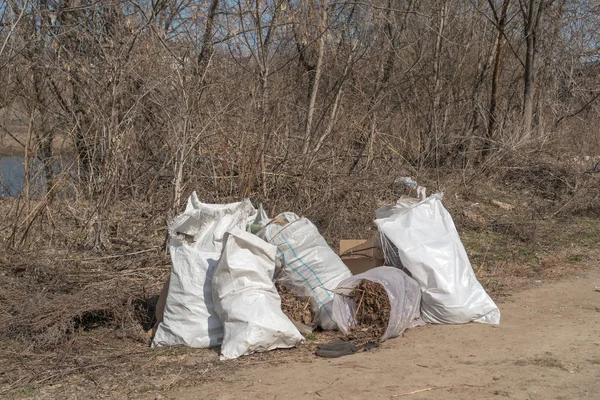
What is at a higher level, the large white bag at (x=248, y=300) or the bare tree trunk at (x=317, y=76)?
the bare tree trunk at (x=317, y=76)

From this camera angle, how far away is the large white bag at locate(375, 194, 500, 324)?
4.68 metres

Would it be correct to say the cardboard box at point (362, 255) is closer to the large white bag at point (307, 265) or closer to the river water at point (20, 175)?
the large white bag at point (307, 265)

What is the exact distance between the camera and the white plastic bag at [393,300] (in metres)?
4.44

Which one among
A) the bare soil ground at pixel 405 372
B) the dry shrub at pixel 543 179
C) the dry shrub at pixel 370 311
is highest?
the dry shrub at pixel 543 179

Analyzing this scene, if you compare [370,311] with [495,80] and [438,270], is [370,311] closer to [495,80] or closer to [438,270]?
[438,270]

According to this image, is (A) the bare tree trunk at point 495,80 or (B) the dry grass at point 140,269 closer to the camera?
(B) the dry grass at point 140,269

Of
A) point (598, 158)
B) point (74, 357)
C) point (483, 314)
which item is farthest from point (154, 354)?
point (598, 158)

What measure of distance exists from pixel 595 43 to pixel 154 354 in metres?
13.6

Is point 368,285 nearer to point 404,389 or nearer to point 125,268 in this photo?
point 404,389

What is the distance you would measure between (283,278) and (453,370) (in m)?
1.45

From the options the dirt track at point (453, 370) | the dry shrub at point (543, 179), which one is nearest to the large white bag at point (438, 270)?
the dirt track at point (453, 370)

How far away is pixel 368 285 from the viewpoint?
4.58 meters

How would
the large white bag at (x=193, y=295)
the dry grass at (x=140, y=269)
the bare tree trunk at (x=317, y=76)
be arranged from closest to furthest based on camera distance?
1. the dry grass at (x=140, y=269)
2. the large white bag at (x=193, y=295)
3. the bare tree trunk at (x=317, y=76)

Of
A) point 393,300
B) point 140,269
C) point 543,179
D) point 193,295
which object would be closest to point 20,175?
point 140,269
